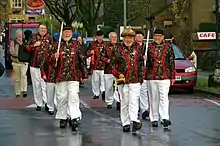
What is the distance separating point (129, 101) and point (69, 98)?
43.5 inches

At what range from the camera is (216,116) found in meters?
14.9

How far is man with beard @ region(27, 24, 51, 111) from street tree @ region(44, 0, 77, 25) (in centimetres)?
3558

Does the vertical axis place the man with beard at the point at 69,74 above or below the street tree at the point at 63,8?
below

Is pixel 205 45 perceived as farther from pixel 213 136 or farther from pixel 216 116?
pixel 213 136

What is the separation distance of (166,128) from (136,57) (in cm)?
148

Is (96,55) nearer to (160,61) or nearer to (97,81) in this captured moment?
(97,81)

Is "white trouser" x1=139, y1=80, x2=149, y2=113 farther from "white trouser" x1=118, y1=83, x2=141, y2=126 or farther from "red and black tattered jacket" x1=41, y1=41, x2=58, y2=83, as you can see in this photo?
"red and black tattered jacket" x1=41, y1=41, x2=58, y2=83

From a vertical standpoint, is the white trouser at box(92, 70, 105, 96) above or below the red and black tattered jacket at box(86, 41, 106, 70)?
below

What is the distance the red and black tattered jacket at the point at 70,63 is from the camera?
12406mm

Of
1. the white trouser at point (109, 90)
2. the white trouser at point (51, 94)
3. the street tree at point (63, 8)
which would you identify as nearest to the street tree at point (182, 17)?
the street tree at point (63, 8)

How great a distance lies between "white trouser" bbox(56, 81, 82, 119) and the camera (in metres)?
12.4

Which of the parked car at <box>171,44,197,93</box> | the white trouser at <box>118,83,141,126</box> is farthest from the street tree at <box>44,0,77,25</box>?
the white trouser at <box>118,83,141,126</box>

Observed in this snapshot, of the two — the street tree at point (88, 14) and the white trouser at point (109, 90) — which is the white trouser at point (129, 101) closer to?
the white trouser at point (109, 90)

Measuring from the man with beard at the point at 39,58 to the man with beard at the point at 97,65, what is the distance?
2793 millimetres
